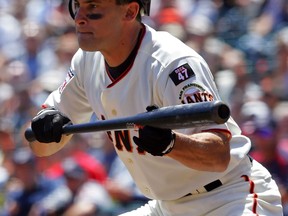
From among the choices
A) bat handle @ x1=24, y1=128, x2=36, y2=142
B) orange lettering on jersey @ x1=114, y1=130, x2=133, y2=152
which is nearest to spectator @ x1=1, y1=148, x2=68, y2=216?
bat handle @ x1=24, y1=128, x2=36, y2=142

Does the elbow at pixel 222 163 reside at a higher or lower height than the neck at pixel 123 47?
lower

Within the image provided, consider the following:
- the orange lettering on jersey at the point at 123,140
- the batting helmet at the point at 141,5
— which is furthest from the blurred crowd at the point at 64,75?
the batting helmet at the point at 141,5

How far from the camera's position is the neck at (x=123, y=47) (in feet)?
13.5

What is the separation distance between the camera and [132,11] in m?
4.15

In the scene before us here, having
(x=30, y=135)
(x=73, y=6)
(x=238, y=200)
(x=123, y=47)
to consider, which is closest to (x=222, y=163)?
(x=238, y=200)

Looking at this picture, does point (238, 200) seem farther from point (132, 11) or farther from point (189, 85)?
point (132, 11)

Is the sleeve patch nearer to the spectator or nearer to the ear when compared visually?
the ear

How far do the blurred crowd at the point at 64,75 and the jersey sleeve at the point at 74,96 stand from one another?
221 centimetres

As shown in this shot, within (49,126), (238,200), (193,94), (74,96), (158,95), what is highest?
(193,94)

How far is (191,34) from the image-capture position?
848 cm

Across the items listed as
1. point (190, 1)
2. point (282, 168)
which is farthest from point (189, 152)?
point (190, 1)

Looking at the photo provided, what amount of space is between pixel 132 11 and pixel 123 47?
20 centimetres

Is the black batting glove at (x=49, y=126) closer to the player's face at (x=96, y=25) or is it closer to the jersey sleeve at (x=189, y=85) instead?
the player's face at (x=96, y=25)

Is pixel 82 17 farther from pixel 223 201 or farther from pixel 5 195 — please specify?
pixel 5 195
